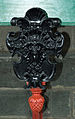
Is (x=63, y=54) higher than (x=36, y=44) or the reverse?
the reverse

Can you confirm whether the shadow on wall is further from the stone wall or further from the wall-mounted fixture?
the wall-mounted fixture

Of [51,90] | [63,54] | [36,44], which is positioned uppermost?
[36,44]

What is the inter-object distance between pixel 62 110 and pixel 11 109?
285mm

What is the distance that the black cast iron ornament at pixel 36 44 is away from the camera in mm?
1015

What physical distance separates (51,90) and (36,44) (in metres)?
0.33

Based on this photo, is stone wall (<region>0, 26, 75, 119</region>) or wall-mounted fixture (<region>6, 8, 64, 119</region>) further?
stone wall (<region>0, 26, 75, 119</region>)

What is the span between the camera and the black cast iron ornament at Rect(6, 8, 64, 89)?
1.01 metres

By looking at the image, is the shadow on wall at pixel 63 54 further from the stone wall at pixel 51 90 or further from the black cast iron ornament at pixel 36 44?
the black cast iron ornament at pixel 36 44

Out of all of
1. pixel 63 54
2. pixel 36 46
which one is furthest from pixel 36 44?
pixel 63 54

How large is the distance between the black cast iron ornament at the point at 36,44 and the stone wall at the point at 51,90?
18cm

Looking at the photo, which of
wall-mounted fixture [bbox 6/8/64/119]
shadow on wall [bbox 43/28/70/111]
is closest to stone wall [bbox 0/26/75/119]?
shadow on wall [bbox 43/28/70/111]

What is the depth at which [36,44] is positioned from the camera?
1.01 metres

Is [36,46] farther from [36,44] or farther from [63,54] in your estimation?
[63,54]

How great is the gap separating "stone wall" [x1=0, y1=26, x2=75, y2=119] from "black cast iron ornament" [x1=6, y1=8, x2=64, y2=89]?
0.18 m
